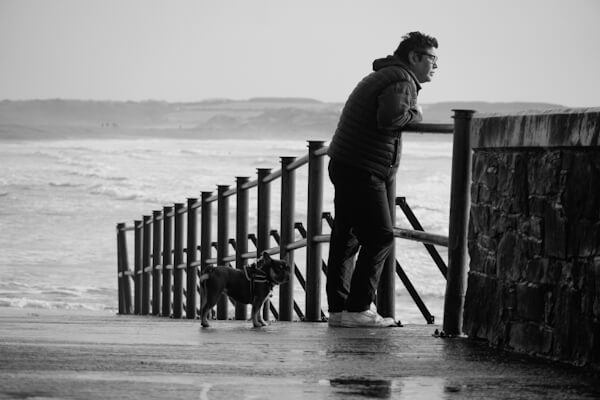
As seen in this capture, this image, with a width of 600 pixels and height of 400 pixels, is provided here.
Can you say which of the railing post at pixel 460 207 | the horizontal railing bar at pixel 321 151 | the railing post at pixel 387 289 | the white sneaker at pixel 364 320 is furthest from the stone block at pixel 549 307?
the horizontal railing bar at pixel 321 151

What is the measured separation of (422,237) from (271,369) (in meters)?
2.22

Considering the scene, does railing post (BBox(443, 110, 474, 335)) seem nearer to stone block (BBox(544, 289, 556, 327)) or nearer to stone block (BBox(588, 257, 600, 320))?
stone block (BBox(544, 289, 556, 327))

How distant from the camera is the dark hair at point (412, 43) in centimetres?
747

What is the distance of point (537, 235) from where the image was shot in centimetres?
573

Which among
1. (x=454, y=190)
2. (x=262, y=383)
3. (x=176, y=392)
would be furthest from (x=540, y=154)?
(x=176, y=392)

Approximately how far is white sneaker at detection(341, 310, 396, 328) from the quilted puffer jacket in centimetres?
83

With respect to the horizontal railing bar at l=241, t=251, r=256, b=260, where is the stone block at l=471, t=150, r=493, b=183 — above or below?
above

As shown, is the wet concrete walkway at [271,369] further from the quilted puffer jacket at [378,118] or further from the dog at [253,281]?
the dog at [253,281]

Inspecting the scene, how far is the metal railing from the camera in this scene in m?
6.93

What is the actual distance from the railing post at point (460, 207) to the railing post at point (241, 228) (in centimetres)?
547

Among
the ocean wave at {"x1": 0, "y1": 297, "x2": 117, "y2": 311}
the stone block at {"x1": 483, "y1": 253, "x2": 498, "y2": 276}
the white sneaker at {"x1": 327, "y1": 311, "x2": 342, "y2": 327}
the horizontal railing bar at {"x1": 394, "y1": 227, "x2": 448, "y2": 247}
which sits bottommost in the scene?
the ocean wave at {"x1": 0, "y1": 297, "x2": 117, "y2": 311}

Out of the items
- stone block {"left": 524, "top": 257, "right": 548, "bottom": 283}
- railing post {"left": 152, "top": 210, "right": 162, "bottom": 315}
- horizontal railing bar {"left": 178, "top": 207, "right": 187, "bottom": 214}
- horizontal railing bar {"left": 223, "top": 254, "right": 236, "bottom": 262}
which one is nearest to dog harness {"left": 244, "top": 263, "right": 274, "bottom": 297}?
stone block {"left": 524, "top": 257, "right": 548, "bottom": 283}

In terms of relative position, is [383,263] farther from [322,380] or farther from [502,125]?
[322,380]

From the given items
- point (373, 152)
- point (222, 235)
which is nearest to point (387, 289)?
point (373, 152)
